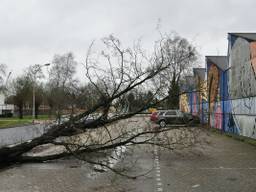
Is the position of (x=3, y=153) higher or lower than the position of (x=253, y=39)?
lower

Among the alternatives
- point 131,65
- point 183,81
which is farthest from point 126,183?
point 183,81

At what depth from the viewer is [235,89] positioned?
26.7 meters

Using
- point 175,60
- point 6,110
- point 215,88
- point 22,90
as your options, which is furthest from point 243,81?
point 6,110

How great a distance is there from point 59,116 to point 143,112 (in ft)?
9.10

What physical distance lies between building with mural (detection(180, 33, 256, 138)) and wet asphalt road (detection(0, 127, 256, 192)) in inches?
127

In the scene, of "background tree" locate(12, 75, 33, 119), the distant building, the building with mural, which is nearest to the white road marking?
the building with mural

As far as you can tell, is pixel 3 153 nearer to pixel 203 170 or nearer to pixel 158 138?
pixel 158 138

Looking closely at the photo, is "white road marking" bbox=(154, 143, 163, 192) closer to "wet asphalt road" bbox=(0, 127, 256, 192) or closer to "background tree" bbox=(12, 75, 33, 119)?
"wet asphalt road" bbox=(0, 127, 256, 192)

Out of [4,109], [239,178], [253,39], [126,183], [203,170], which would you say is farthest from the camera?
[4,109]

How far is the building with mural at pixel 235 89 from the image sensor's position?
22.2m

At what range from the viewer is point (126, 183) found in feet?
31.6

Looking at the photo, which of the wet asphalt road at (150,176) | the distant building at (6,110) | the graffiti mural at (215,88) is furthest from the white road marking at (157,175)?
the distant building at (6,110)

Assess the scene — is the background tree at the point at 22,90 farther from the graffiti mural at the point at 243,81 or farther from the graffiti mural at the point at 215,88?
the graffiti mural at the point at 243,81

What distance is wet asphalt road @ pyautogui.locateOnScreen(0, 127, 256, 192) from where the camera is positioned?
9.23 meters
